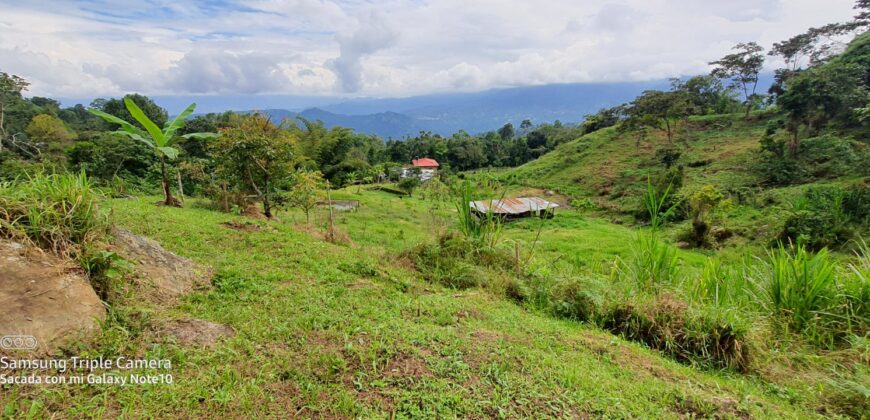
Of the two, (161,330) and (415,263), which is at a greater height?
(161,330)

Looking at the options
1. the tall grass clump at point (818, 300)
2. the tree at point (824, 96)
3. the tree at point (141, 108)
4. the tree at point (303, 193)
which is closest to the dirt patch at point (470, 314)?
the tall grass clump at point (818, 300)

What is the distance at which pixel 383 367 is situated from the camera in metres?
2.83

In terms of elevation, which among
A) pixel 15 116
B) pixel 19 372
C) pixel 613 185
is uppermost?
pixel 15 116

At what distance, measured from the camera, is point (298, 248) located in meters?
5.89

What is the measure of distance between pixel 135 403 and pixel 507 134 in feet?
254

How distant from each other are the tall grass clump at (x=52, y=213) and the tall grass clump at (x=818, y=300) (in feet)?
21.8

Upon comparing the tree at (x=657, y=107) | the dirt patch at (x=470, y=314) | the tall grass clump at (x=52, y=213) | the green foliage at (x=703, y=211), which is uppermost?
the tree at (x=657, y=107)

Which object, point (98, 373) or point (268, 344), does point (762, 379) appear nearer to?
point (268, 344)

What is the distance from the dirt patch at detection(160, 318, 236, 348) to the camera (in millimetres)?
2920

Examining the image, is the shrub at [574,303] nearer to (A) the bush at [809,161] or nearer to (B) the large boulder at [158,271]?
(B) the large boulder at [158,271]

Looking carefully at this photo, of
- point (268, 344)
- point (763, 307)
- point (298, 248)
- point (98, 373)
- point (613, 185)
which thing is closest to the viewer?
point (98, 373)

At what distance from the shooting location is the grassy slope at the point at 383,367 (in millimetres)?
2418

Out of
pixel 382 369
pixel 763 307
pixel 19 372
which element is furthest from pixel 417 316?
pixel 763 307

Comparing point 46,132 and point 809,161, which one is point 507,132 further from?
point 46,132
